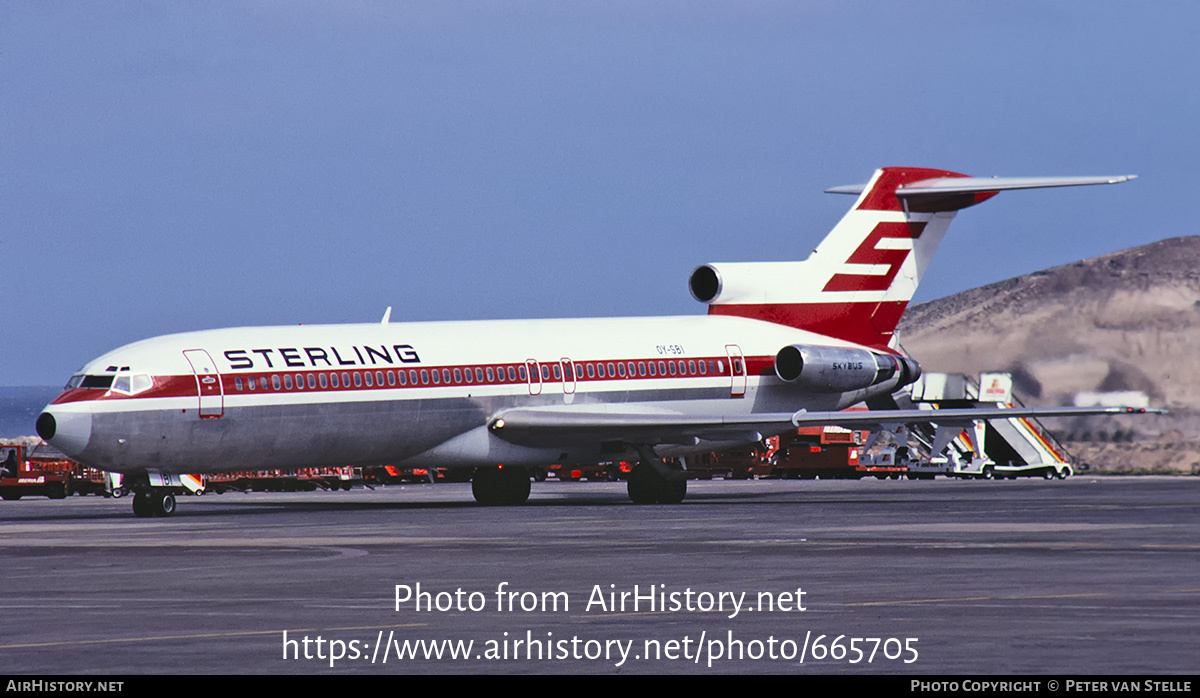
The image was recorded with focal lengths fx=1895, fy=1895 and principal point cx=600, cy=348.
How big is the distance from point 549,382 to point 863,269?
11459 millimetres

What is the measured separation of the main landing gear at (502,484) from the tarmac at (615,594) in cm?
928

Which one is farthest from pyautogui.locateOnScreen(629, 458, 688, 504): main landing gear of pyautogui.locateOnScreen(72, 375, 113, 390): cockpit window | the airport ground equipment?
the airport ground equipment

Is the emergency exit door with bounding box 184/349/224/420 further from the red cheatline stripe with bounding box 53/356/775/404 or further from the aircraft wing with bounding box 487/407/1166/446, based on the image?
the aircraft wing with bounding box 487/407/1166/446

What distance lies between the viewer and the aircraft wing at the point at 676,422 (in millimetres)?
44125

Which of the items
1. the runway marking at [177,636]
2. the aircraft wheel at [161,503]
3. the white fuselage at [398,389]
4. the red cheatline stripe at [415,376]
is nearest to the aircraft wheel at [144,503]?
the aircraft wheel at [161,503]

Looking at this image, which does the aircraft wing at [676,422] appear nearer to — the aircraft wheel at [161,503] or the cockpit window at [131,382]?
the aircraft wheel at [161,503]

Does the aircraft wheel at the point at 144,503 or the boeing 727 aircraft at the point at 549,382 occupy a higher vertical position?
the boeing 727 aircraft at the point at 549,382

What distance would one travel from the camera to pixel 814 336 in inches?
2036

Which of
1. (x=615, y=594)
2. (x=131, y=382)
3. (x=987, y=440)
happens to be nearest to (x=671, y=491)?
(x=131, y=382)

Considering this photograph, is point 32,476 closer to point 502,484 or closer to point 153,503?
point 502,484

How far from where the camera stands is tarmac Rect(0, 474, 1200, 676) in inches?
557

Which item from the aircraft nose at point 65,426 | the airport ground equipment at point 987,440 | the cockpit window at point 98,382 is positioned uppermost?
the cockpit window at point 98,382
